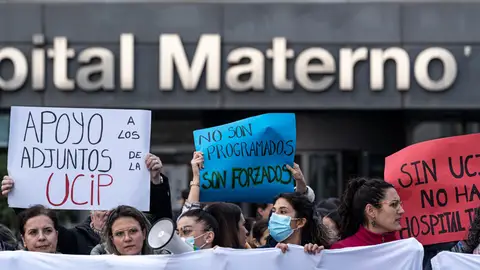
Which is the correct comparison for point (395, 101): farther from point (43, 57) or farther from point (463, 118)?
point (43, 57)

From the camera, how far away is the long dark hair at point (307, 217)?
6.31 meters

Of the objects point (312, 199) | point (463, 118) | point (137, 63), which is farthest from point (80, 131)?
point (463, 118)

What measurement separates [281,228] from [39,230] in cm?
133

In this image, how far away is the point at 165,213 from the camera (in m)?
6.70

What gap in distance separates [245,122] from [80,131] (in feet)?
3.52

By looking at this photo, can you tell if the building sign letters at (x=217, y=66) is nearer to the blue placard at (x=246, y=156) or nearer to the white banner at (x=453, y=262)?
the blue placard at (x=246, y=156)

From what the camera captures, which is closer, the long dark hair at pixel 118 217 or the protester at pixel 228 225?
the long dark hair at pixel 118 217

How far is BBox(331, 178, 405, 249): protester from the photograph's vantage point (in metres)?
6.01

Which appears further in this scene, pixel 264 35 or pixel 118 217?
pixel 264 35

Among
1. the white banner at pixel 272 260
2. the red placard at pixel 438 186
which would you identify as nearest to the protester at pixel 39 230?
the white banner at pixel 272 260

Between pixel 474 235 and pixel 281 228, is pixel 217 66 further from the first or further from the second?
pixel 474 235

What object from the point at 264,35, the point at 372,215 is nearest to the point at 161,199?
the point at 372,215

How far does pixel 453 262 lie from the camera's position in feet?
18.7

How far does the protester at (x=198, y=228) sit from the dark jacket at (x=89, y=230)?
251 millimetres
